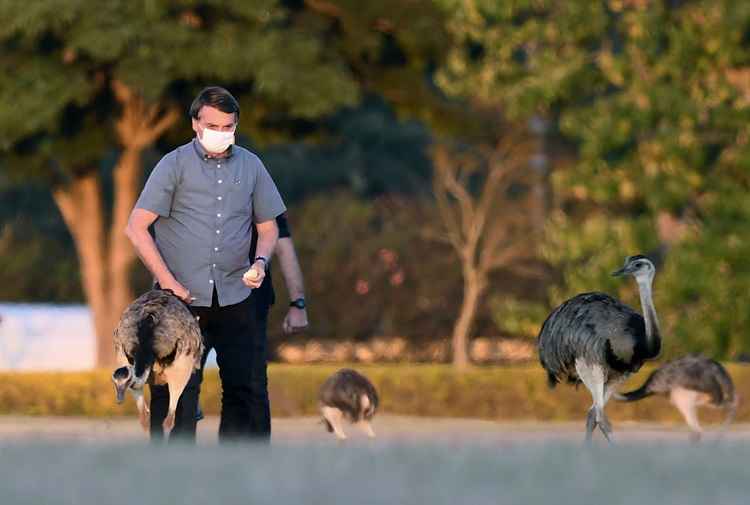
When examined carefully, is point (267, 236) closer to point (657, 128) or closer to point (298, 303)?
point (298, 303)

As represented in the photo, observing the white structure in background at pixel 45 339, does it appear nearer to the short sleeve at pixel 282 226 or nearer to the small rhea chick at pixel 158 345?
the short sleeve at pixel 282 226

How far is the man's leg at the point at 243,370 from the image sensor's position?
12.4m

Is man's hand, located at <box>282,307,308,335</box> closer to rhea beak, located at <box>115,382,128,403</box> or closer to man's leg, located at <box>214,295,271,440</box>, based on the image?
man's leg, located at <box>214,295,271,440</box>

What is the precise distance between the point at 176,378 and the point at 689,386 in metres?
8.02

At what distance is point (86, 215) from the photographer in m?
30.1

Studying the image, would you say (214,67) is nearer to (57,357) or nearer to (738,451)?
(57,357)

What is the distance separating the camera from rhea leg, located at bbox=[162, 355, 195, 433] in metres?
11.8

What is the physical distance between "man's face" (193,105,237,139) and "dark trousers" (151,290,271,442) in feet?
3.41

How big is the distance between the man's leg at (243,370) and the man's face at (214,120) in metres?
1.08

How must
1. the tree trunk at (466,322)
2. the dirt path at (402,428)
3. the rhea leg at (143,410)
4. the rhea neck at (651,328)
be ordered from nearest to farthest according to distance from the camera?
the rhea leg at (143,410), the rhea neck at (651,328), the dirt path at (402,428), the tree trunk at (466,322)

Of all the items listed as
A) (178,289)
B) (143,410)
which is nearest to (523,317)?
(143,410)

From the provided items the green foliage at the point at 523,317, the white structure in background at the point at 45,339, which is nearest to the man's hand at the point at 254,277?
the green foliage at the point at 523,317

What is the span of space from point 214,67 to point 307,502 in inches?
749

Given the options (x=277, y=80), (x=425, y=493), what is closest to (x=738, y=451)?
(x=425, y=493)
